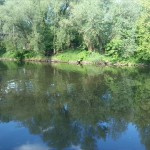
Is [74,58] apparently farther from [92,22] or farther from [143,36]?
[143,36]

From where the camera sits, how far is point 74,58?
60.6 metres

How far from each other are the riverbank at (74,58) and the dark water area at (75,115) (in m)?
20.5

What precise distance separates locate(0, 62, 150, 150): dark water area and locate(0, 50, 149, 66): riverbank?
20543 millimetres

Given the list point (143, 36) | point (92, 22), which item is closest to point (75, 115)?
point (143, 36)

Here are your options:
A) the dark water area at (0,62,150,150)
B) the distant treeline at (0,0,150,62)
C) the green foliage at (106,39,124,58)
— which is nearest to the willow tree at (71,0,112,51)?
the distant treeline at (0,0,150,62)

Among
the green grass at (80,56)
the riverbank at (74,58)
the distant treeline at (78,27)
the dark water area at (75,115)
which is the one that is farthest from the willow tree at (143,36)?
the dark water area at (75,115)

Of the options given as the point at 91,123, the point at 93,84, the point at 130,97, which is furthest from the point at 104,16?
the point at 91,123

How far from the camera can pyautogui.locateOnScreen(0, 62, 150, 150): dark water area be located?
1627cm

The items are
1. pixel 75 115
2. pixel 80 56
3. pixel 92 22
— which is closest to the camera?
pixel 75 115

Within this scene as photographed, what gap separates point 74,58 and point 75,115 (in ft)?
131

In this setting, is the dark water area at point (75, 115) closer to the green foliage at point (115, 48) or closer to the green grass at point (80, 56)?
the green foliage at point (115, 48)

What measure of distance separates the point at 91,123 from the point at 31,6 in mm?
47405

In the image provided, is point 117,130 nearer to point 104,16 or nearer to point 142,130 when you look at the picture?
point 142,130

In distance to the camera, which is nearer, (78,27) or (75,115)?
(75,115)
